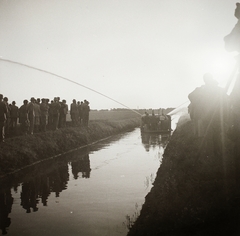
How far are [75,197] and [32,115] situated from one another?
1027cm

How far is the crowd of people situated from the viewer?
49.4 ft

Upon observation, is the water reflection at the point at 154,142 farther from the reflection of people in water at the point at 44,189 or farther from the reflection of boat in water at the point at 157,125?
the reflection of people in water at the point at 44,189

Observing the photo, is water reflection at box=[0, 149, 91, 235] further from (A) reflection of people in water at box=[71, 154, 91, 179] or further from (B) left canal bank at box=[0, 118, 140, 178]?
(B) left canal bank at box=[0, 118, 140, 178]

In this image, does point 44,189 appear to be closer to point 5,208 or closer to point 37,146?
point 5,208

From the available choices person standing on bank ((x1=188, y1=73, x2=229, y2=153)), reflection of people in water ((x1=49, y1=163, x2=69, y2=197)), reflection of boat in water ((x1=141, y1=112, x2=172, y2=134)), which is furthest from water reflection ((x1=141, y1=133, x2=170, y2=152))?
person standing on bank ((x1=188, y1=73, x2=229, y2=153))

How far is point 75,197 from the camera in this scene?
883cm

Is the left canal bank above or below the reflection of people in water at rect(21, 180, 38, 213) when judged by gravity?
above

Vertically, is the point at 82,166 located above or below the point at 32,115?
below

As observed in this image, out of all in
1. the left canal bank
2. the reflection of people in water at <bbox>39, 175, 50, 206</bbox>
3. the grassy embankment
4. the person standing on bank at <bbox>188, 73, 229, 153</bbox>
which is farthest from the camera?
the left canal bank

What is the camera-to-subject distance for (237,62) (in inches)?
181

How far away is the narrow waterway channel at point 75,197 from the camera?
21.5 ft

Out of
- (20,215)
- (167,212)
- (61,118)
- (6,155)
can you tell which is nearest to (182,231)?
(167,212)

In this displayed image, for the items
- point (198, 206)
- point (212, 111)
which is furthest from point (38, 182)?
point (198, 206)

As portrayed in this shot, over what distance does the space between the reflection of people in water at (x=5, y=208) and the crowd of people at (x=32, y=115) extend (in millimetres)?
6184
